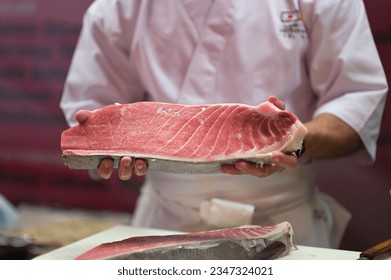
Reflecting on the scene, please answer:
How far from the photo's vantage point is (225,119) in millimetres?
1341

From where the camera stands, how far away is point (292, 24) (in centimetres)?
152

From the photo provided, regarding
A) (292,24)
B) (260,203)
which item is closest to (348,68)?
(292,24)

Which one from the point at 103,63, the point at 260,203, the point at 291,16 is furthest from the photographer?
the point at 103,63

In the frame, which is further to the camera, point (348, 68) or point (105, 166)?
point (348, 68)

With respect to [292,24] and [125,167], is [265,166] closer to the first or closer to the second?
[125,167]

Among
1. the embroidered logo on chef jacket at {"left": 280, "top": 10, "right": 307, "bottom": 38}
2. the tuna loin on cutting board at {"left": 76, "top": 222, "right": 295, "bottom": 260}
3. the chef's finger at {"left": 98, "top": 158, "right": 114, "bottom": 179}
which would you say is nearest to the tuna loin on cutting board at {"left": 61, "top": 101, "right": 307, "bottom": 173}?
the chef's finger at {"left": 98, "top": 158, "right": 114, "bottom": 179}

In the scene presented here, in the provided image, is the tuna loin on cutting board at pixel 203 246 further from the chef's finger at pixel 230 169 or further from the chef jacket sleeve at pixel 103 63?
the chef jacket sleeve at pixel 103 63

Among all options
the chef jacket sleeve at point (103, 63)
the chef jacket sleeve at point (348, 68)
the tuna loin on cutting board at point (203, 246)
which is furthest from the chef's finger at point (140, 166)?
the chef jacket sleeve at point (348, 68)

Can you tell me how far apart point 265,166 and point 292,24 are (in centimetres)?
41

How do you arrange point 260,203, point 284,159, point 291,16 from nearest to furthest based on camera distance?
1. point 284,159
2. point 291,16
3. point 260,203

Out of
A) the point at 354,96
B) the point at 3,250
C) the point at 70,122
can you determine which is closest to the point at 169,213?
the point at 70,122

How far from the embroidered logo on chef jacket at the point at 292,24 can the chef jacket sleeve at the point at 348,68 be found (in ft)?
0.09
